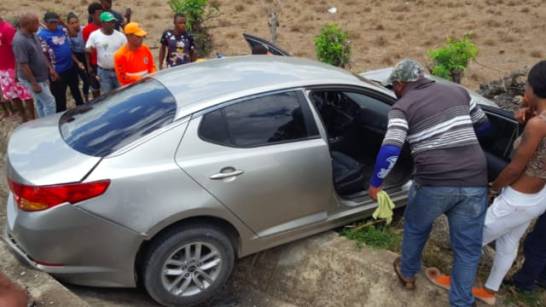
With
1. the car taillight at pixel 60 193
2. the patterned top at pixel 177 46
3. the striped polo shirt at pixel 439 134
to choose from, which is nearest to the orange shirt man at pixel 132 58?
the patterned top at pixel 177 46

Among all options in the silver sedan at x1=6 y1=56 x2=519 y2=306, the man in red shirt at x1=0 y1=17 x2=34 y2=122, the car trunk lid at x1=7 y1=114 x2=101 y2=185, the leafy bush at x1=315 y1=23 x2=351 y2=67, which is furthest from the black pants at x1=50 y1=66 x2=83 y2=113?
the leafy bush at x1=315 y1=23 x2=351 y2=67

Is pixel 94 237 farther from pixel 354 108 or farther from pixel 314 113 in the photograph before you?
pixel 354 108

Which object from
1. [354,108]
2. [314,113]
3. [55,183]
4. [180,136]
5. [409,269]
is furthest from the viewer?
[354,108]

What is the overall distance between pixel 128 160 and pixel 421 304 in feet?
7.70

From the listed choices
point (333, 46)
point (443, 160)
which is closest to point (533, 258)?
point (443, 160)

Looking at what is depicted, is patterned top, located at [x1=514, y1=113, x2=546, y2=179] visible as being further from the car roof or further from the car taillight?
the car taillight

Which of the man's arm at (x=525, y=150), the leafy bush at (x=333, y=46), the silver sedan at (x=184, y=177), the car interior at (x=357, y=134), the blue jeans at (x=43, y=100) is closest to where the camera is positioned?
the man's arm at (x=525, y=150)

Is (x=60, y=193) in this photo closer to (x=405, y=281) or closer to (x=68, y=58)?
(x=405, y=281)

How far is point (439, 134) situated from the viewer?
10.2 feet

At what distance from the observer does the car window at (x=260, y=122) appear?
11.5 feet

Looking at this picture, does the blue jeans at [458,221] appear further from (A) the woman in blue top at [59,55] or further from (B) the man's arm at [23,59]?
(A) the woman in blue top at [59,55]

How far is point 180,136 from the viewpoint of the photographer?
336 cm

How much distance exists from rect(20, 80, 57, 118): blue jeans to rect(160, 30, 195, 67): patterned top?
1.76 m

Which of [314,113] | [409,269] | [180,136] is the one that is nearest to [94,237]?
[180,136]
